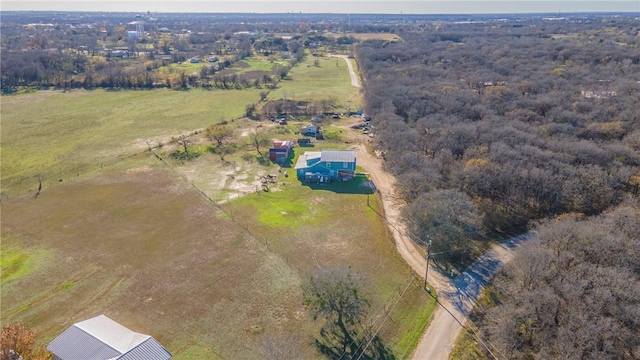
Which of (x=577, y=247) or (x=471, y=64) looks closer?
(x=577, y=247)

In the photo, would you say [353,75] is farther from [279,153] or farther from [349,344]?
[349,344]

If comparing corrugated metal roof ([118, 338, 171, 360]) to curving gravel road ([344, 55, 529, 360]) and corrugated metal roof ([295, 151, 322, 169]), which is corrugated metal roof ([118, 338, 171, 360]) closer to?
curving gravel road ([344, 55, 529, 360])

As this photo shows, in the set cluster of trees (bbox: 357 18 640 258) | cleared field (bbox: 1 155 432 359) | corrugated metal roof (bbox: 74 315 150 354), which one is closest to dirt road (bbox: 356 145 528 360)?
cleared field (bbox: 1 155 432 359)

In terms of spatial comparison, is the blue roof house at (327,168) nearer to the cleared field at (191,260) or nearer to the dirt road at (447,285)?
the cleared field at (191,260)

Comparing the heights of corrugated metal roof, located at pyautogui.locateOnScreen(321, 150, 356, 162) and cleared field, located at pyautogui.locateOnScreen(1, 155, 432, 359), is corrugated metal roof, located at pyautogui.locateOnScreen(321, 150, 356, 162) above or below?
above

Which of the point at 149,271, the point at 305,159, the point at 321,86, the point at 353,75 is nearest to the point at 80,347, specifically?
the point at 149,271

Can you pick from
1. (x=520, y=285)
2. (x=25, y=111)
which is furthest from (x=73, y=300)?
(x=25, y=111)

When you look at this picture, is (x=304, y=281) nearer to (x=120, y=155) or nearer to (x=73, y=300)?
(x=73, y=300)
